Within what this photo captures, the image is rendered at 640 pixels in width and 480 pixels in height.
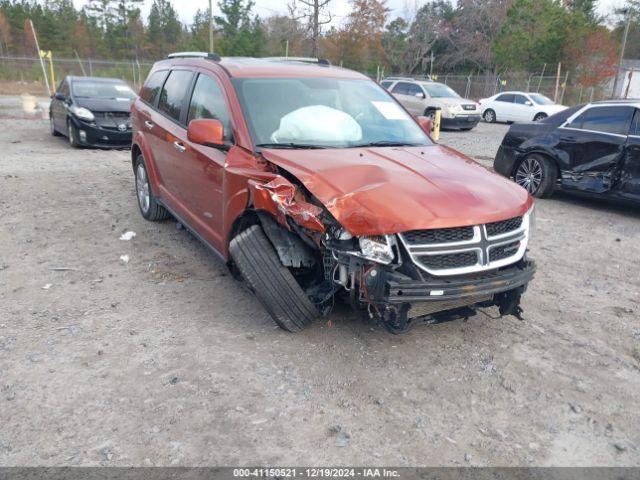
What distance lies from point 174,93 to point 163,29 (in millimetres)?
64508

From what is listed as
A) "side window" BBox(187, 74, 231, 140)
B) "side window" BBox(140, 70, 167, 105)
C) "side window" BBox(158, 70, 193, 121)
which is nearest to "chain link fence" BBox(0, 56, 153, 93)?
"side window" BBox(140, 70, 167, 105)

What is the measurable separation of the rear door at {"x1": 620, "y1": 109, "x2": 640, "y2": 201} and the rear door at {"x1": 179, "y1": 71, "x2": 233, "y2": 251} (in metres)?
5.60

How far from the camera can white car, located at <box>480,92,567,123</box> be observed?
20655 millimetres

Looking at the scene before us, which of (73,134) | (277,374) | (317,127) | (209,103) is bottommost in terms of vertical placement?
(277,374)

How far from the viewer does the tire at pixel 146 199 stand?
6.08 meters

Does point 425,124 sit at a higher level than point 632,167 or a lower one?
higher

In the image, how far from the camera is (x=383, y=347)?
367 cm

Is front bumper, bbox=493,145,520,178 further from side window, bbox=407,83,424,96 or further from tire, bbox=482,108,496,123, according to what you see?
tire, bbox=482,108,496,123

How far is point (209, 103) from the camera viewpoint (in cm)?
454

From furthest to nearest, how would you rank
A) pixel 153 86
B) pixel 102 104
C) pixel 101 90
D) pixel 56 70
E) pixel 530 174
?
1. pixel 56 70
2. pixel 101 90
3. pixel 102 104
4. pixel 530 174
5. pixel 153 86

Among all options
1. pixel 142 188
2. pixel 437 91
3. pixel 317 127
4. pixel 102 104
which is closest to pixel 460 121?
pixel 437 91

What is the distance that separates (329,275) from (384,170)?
0.80m

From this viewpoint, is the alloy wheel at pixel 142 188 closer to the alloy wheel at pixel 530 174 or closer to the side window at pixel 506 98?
the alloy wheel at pixel 530 174

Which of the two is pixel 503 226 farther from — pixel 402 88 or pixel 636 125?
pixel 402 88
